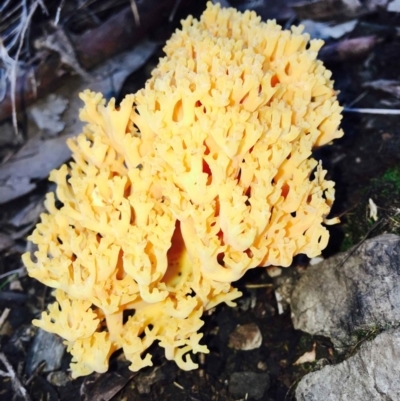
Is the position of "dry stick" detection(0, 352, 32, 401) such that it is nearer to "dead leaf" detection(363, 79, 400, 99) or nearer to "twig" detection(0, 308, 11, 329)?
"twig" detection(0, 308, 11, 329)

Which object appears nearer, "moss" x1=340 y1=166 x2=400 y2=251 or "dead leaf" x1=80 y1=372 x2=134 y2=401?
"dead leaf" x1=80 y1=372 x2=134 y2=401

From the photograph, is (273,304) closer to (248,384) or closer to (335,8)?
(248,384)

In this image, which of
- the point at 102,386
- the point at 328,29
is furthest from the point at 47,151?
the point at 328,29

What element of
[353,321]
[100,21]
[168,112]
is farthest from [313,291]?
[100,21]

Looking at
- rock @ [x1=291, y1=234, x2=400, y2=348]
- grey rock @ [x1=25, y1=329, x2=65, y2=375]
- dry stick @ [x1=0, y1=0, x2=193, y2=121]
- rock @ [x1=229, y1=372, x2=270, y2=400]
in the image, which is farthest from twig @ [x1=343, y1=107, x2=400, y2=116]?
grey rock @ [x1=25, y1=329, x2=65, y2=375]

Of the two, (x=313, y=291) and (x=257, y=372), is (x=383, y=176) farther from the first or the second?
(x=257, y=372)

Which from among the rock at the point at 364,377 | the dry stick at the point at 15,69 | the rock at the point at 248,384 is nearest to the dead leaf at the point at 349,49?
the dry stick at the point at 15,69

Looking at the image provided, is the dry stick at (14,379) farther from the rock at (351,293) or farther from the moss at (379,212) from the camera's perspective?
the moss at (379,212)
